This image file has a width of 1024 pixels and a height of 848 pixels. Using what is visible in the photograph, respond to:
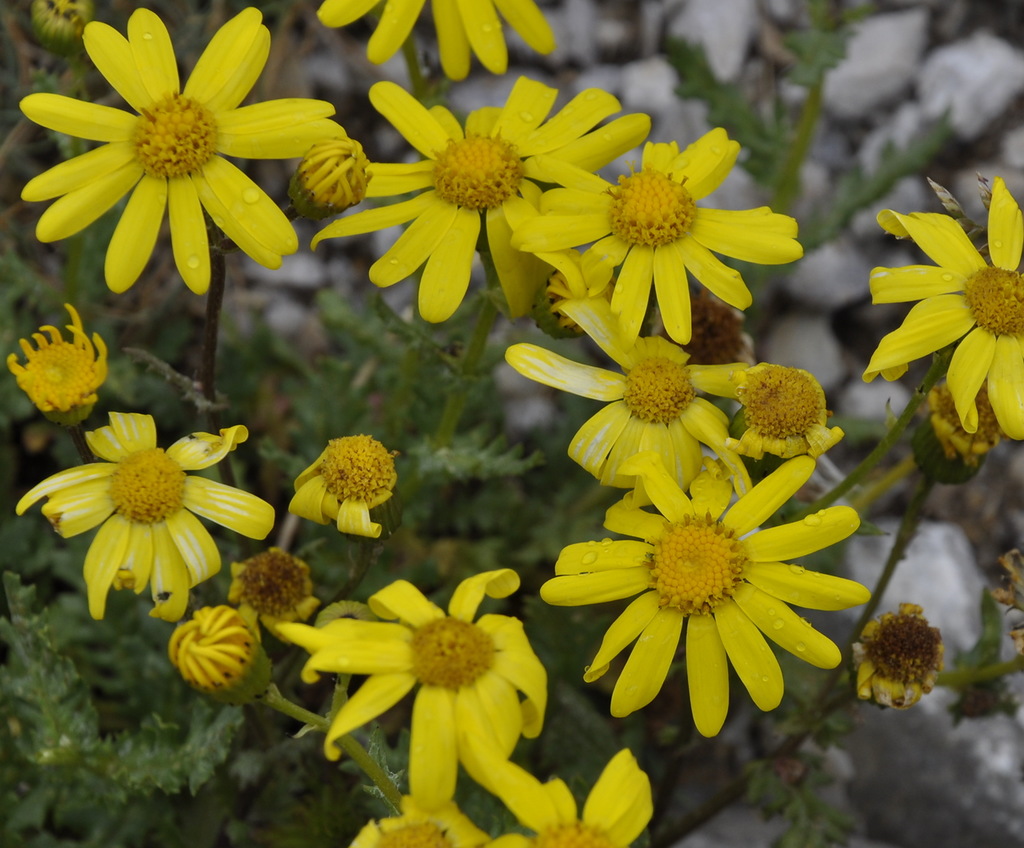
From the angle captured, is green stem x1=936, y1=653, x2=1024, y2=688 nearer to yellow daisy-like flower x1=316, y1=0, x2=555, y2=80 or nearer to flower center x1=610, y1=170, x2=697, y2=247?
flower center x1=610, y1=170, x2=697, y2=247

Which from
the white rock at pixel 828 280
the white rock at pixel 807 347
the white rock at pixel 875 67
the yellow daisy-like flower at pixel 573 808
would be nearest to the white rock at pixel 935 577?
the white rock at pixel 807 347

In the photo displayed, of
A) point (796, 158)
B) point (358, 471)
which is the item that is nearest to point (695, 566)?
point (358, 471)

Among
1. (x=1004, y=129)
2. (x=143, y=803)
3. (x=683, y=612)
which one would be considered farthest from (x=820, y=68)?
(x=143, y=803)

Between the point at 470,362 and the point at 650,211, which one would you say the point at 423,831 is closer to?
the point at 470,362

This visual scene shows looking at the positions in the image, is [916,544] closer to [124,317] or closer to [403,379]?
[403,379]

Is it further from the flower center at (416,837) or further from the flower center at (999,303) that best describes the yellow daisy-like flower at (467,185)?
the flower center at (416,837)
